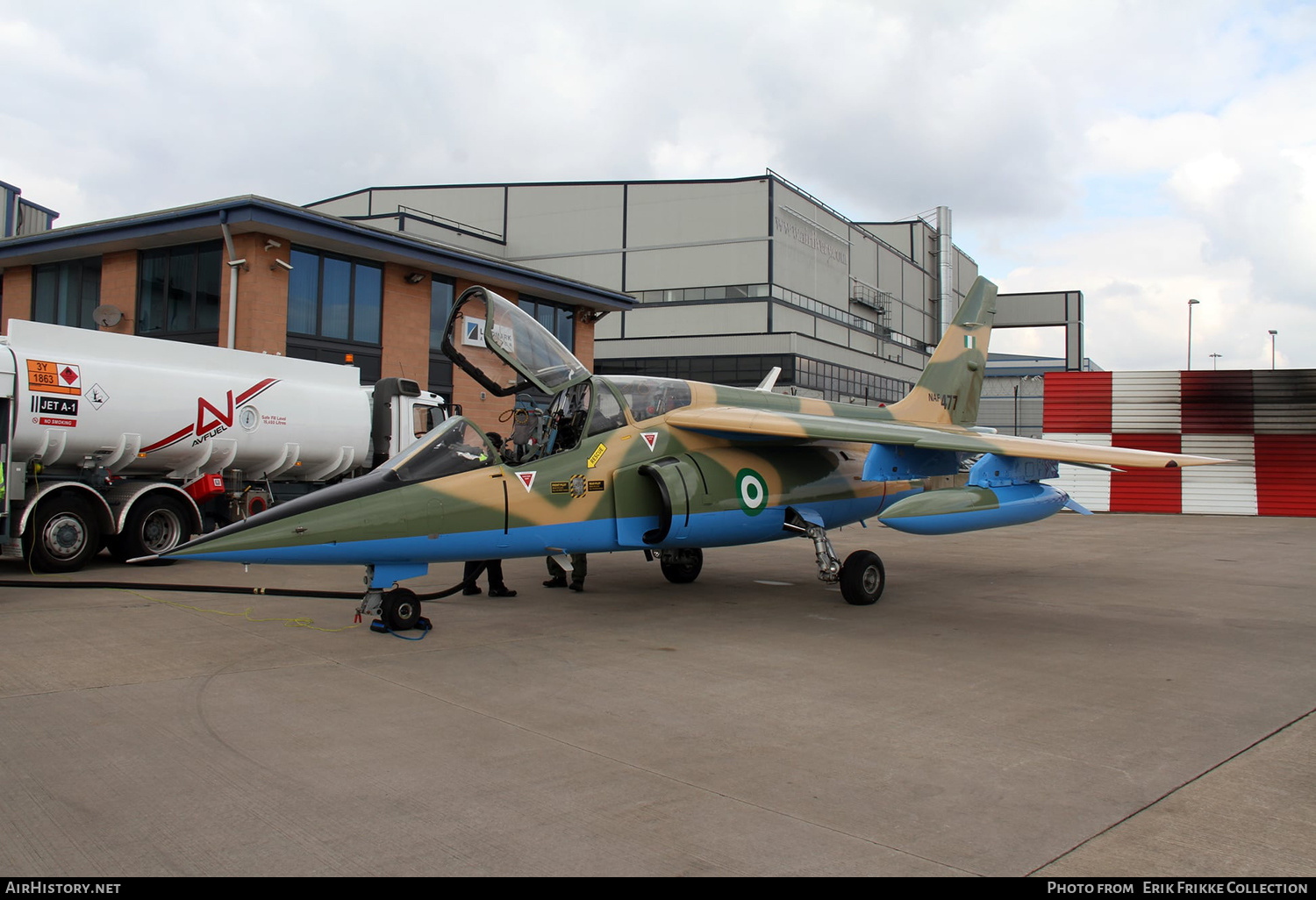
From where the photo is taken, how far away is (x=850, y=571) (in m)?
9.38

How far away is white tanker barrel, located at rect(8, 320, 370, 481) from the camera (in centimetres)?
1059

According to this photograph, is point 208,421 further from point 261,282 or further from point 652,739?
point 652,739

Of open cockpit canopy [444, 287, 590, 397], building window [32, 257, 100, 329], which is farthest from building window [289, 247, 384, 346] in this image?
open cockpit canopy [444, 287, 590, 397]

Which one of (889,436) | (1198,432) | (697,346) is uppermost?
(697,346)

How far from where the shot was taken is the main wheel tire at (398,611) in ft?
24.3

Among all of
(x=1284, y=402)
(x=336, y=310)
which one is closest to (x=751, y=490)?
(x=336, y=310)

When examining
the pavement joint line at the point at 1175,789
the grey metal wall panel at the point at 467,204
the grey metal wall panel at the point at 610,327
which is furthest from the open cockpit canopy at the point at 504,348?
the grey metal wall panel at the point at 467,204

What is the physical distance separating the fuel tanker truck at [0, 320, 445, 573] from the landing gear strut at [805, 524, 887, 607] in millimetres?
8443

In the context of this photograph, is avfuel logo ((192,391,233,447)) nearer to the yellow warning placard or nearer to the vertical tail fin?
the yellow warning placard

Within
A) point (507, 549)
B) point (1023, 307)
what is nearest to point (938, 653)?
point (507, 549)

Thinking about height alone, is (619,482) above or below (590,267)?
below

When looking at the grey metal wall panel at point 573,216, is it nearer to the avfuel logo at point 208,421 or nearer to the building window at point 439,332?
the building window at point 439,332

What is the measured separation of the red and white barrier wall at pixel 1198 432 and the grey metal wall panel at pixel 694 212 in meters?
15.5

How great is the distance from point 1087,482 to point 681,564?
2117 cm
